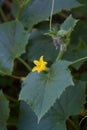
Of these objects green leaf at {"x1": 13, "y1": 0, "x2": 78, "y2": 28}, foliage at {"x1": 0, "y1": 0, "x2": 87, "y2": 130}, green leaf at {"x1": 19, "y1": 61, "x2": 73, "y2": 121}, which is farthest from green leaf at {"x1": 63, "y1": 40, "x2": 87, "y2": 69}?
green leaf at {"x1": 19, "y1": 61, "x2": 73, "y2": 121}

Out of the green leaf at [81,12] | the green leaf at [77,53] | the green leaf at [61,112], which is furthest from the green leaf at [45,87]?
the green leaf at [81,12]

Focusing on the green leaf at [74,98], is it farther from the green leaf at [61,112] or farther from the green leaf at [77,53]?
the green leaf at [77,53]

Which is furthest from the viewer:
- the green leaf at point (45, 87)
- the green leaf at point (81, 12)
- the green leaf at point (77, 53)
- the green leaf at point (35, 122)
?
the green leaf at point (81, 12)

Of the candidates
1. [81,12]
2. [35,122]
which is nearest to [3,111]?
[35,122]

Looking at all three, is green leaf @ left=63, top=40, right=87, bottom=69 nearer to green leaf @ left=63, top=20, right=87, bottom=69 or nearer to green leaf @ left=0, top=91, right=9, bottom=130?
green leaf @ left=63, top=20, right=87, bottom=69

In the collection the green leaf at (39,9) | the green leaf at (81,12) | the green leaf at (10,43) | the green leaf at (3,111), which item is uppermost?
the green leaf at (10,43)

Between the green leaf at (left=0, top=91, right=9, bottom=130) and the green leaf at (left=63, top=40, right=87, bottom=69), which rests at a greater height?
the green leaf at (left=0, top=91, right=9, bottom=130)

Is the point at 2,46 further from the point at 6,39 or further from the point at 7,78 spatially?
the point at 7,78

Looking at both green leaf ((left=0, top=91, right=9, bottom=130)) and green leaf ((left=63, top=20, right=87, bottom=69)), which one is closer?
green leaf ((left=0, top=91, right=9, bottom=130))
